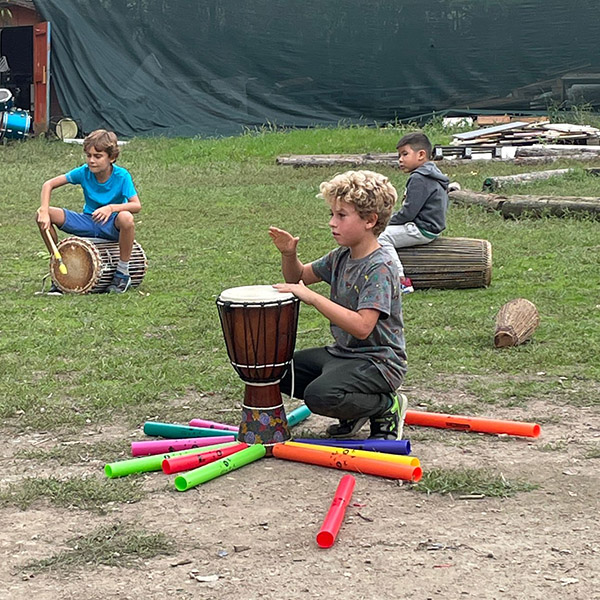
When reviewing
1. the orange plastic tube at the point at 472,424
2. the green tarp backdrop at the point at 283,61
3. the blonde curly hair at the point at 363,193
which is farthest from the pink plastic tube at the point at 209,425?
the green tarp backdrop at the point at 283,61

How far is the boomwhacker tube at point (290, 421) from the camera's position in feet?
17.1

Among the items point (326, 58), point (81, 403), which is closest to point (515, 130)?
point (326, 58)

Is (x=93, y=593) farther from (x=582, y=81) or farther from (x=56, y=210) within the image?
(x=582, y=81)

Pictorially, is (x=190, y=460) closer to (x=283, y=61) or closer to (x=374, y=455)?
(x=374, y=455)

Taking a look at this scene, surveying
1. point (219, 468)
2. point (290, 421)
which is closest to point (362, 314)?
point (290, 421)

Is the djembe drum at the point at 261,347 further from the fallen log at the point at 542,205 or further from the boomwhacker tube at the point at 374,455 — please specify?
the fallen log at the point at 542,205

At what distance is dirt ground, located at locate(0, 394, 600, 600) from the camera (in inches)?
141

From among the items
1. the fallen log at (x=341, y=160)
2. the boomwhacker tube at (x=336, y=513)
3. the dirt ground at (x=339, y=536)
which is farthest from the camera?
the fallen log at (x=341, y=160)

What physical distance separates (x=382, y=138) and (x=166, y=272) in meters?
10.5

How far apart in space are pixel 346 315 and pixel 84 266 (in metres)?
4.27

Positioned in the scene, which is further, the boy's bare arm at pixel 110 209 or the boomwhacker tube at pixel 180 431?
the boy's bare arm at pixel 110 209

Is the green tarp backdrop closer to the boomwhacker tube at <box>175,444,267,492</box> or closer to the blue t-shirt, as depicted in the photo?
the blue t-shirt

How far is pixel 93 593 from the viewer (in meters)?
3.55

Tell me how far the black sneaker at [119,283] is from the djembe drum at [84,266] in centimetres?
4
